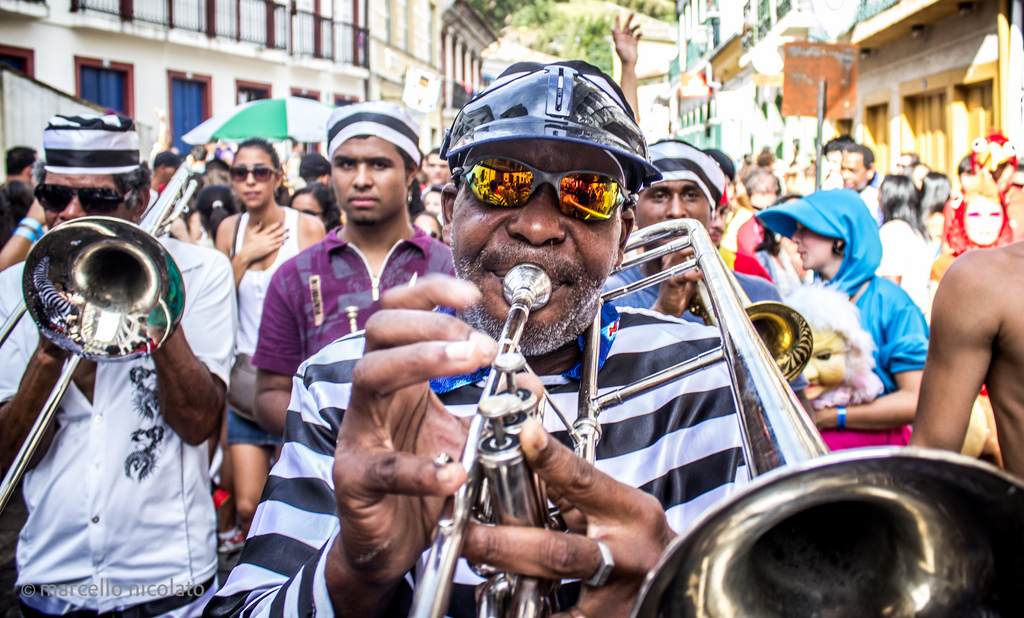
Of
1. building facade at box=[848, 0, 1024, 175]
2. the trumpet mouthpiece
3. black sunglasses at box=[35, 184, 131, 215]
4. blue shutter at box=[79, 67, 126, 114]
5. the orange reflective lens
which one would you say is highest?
blue shutter at box=[79, 67, 126, 114]

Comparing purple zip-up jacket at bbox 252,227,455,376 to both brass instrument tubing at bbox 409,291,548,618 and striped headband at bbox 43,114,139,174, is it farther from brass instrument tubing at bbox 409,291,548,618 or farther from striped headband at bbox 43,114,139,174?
brass instrument tubing at bbox 409,291,548,618

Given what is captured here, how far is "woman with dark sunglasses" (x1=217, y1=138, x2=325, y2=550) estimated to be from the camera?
13.7 ft

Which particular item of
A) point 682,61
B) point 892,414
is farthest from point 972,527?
point 682,61

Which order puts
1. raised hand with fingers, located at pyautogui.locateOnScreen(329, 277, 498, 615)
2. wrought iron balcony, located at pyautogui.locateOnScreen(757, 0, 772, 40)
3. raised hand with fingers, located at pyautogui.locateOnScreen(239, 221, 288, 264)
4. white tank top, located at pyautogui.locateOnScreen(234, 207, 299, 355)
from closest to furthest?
raised hand with fingers, located at pyautogui.locateOnScreen(329, 277, 498, 615) → white tank top, located at pyautogui.locateOnScreen(234, 207, 299, 355) → raised hand with fingers, located at pyautogui.locateOnScreen(239, 221, 288, 264) → wrought iron balcony, located at pyautogui.locateOnScreen(757, 0, 772, 40)

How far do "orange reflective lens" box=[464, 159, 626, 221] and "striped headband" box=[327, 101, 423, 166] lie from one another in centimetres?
237

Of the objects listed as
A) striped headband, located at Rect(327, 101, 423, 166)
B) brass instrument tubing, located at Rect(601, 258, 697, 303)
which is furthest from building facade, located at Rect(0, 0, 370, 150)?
brass instrument tubing, located at Rect(601, 258, 697, 303)

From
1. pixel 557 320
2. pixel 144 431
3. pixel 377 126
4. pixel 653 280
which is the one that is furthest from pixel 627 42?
pixel 557 320

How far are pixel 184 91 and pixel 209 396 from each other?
19.5m

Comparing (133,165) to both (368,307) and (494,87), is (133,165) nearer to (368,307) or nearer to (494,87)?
(368,307)

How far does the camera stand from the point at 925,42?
45.1 feet

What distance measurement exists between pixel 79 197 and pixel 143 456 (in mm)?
992

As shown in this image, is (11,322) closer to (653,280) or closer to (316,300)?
(316,300)

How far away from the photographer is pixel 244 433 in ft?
13.7

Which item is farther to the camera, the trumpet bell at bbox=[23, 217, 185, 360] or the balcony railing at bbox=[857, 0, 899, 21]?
the balcony railing at bbox=[857, 0, 899, 21]
